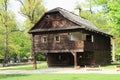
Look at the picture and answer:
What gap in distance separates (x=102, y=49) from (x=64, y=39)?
1082 cm

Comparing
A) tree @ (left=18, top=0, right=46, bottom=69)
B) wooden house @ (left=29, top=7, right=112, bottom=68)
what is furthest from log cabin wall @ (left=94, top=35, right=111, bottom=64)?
tree @ (left=18, top=0, right=46, bottom=69)

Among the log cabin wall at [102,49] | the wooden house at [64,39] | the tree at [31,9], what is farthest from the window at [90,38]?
the tree at [31,9]

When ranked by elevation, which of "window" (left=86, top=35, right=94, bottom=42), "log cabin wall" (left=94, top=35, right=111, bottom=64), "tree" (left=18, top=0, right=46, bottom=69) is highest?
"tree" (left=18, top=0, right=46, bottom=69)

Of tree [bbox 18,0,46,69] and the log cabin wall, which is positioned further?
tree [bbox 18,0,46,69]

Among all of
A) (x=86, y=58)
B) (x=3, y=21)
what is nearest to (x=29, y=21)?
(x=3, y=21)

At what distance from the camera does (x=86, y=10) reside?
235ft

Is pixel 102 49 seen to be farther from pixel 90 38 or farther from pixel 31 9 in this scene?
pixel 31 9

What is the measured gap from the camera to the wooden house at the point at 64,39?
41625mm

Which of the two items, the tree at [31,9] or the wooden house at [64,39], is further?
the tree at [31,9]

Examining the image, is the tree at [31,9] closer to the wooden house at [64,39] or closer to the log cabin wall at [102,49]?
the wooden house at [64,39]

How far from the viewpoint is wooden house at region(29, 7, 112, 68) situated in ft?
137

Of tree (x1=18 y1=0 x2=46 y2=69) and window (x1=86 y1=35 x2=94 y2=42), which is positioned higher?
tree (x1=18 y1=0 x2=46 y2=69)

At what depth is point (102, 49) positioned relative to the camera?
5112cm

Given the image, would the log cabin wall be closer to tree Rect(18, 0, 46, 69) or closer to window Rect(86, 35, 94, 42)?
window Rect(86, 35, 94, 42)
